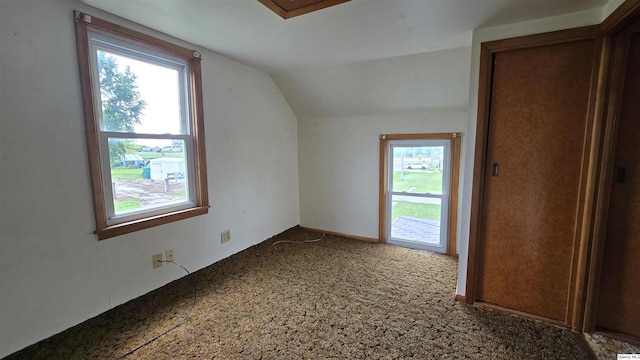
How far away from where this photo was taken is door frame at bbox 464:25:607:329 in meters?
1.75

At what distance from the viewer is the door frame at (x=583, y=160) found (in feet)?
5.75

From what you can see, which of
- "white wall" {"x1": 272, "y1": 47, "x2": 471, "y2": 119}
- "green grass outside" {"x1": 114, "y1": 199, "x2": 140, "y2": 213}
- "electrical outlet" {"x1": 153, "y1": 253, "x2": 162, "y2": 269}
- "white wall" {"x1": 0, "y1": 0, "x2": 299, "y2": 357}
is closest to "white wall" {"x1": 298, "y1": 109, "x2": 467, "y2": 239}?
"white wall" {"x1": 272, "y1": 47, "x2": 471, "y2": 119}

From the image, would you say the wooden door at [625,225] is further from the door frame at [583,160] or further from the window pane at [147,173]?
the window pane at [147,173]

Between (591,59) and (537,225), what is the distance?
1.14m

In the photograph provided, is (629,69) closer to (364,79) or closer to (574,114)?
(574,114)

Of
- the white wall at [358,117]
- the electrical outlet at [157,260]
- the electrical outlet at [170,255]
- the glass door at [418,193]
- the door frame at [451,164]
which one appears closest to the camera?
the electrical outlet at [157,260]

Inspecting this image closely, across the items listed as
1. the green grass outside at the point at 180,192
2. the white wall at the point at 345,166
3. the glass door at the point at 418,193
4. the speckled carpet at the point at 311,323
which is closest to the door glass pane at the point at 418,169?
the glass door at the point at 418,193

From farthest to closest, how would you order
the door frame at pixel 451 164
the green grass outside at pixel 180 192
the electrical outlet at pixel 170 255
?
the door frame at pixel 451 164 → the green grass outside at pixel 180 192 → the electrical outlet at pixel 170 255

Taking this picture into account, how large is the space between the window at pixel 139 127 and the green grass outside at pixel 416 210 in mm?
2329

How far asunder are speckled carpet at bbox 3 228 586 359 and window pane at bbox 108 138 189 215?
779 mm

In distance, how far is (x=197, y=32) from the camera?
2.23m

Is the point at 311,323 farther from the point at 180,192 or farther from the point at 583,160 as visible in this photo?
the point at 583,160

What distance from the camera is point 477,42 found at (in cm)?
203

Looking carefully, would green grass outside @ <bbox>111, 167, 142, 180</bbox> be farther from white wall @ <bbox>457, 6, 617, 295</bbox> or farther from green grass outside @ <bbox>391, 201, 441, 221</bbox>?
green grass outside @ <bbox>391, 201, 441, 221</bbox>
